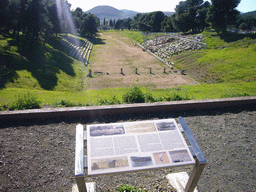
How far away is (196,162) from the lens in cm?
330

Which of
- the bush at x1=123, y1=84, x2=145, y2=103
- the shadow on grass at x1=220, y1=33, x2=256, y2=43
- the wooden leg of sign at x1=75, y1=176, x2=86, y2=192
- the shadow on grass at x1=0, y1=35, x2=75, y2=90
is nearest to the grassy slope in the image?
the shadow on grass at x1=0, y1=35, x2=75, y2=90

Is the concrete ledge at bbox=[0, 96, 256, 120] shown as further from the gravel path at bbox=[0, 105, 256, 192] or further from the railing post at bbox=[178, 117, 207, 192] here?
the railing post at bbox=[178, 117, 207, 192]

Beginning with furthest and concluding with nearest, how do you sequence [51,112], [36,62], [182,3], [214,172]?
[182,3] → [36,62] → [51,112] → [214,172]

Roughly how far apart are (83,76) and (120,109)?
13.8 metres

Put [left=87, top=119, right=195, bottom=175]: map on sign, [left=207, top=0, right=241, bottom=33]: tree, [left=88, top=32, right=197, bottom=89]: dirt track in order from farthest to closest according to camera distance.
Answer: [left=207, top=0, right=241, bottom=33]: tree → [left=88, top=32, right=197, bottom=89]: dirt track → [left=87, top=119, right=195, bottom=175]: map on sign

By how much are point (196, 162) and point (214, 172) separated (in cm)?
179

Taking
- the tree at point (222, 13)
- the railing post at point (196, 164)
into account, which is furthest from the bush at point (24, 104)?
the tree at point (222, 13)

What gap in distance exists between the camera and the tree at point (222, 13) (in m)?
26.7

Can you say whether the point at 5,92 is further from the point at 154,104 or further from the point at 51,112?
the point at 154,104

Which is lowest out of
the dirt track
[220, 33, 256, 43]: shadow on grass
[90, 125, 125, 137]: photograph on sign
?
the dirt track

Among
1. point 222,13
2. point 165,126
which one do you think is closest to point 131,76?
point 165,126

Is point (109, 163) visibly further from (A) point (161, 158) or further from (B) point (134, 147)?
(A) point (161, 158)

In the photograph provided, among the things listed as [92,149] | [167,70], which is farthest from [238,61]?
[92,149]

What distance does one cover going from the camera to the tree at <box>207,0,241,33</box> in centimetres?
2667
